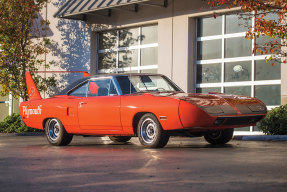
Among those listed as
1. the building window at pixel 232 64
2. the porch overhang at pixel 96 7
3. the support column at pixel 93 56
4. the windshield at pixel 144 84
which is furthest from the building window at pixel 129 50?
the windshield at pixel 144 84

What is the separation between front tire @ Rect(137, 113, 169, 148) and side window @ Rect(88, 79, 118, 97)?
3.49ft

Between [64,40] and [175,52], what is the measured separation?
18.6 ft

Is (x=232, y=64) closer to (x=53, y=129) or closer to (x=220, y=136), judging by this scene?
(x=220, y=136)

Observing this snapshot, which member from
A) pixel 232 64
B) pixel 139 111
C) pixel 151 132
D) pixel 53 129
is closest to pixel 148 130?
pixel 151 132

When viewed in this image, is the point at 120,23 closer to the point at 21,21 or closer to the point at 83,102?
the point at 21,21

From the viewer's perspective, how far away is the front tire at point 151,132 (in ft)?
34.7

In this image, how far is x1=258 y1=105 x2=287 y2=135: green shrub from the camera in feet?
45.2

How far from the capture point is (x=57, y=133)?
12.6 metres

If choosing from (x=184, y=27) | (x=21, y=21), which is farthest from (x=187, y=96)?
(x=21, y=21)

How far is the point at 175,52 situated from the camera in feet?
61.2

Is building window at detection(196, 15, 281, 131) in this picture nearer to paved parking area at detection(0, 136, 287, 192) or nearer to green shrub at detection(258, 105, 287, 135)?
green shrub at detection(258, 105, 287, 135)

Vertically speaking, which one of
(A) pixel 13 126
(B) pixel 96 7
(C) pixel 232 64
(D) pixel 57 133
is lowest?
(A) pixel 13 126

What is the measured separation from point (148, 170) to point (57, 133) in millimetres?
5536

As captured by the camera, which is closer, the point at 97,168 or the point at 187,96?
the point at 97,168
